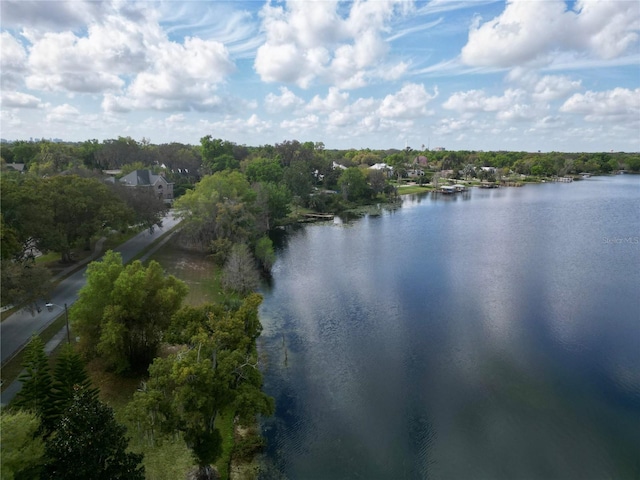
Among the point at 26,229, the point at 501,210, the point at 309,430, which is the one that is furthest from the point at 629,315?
the point at 501,210

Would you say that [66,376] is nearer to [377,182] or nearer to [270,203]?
[270,203]

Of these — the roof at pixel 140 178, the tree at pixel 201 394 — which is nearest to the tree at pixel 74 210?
the tree at pixel 201 394

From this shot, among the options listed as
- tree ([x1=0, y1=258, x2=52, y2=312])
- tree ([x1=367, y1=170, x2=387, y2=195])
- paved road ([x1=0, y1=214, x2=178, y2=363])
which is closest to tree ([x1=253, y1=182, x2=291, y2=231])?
paved road ([x1=0, y1=214, x2=178, y2=363])

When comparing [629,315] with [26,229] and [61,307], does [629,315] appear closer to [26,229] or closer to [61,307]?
[61,307]

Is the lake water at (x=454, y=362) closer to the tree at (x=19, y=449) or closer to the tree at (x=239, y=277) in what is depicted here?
the tree at (x=239, y=277)

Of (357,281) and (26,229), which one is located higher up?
(26,229)
